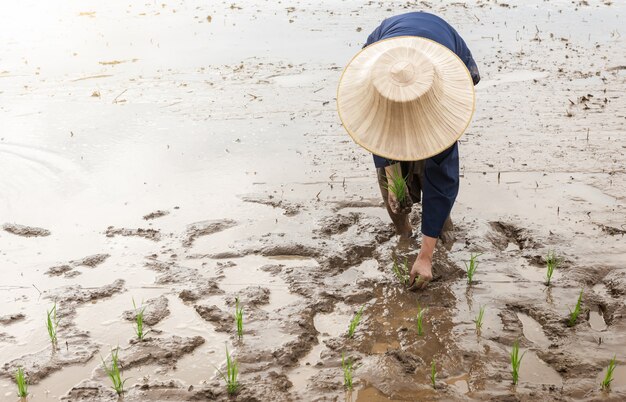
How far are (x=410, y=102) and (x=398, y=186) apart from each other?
0.72 m

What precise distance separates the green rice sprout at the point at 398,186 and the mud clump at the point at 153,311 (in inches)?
51.6

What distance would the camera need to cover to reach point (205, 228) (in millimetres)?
4395

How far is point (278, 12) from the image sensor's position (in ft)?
34.7

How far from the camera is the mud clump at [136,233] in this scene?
4.30 metres

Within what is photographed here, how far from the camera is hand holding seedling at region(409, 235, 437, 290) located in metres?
3.54

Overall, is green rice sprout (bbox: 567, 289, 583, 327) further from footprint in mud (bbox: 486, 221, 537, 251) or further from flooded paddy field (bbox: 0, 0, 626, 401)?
footprint in mud (bbox: 486, 221, 537, 251)

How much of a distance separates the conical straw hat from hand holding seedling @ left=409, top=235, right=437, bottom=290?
645mm

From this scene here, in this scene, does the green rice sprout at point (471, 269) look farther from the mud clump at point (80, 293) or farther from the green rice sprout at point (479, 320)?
the mud clump at point (80, 293)

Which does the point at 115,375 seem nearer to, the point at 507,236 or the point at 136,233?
the point at 136,233

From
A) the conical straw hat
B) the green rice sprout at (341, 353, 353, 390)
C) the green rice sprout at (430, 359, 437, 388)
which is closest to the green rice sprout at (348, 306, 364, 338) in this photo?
the green rice sprout at (341, 353, 353, 390)

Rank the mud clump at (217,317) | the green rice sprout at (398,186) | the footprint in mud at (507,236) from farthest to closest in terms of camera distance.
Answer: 1. the footprint in mud at (507,236)
2. the green rice sprout at (398,186)
3. the mud clump at (217,317)

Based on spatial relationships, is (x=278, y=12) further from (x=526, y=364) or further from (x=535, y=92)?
(x=526, y=364)

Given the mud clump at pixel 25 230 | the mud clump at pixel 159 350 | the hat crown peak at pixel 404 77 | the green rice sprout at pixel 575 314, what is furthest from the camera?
the mud clump at pixel 25 230

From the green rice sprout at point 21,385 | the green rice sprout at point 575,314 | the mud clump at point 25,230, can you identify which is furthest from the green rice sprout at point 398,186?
the mud clump at point 25,230
